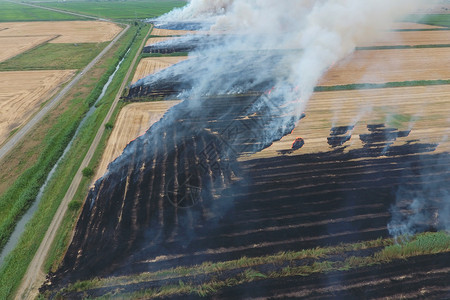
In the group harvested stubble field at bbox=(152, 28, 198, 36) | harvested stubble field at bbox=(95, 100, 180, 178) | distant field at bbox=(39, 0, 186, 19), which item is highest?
distant field at bbox=(39, 0, 186, 19)

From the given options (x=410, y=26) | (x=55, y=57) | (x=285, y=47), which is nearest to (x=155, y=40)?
(x=55, y=57)

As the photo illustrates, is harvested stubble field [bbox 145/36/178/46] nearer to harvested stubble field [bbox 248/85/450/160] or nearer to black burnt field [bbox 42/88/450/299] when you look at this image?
black burnt field [bbox 42/88/450/299]

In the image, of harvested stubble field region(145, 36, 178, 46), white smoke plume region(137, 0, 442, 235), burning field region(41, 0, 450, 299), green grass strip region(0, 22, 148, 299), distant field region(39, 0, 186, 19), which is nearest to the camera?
burning field region(41, 0, 450, 299)

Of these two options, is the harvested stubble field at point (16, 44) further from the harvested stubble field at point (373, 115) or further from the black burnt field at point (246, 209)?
the harvested stubble field at point (373, 115)

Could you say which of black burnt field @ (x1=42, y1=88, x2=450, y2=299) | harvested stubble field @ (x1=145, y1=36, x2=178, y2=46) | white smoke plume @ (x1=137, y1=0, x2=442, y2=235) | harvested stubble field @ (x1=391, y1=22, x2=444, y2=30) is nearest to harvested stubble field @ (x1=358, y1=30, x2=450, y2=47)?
white smoke plume @ (x1=137, y1=0, x2=442, y2=235)

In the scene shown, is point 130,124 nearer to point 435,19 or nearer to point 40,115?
point 40,115

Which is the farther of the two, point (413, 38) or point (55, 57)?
point (413, 38)
